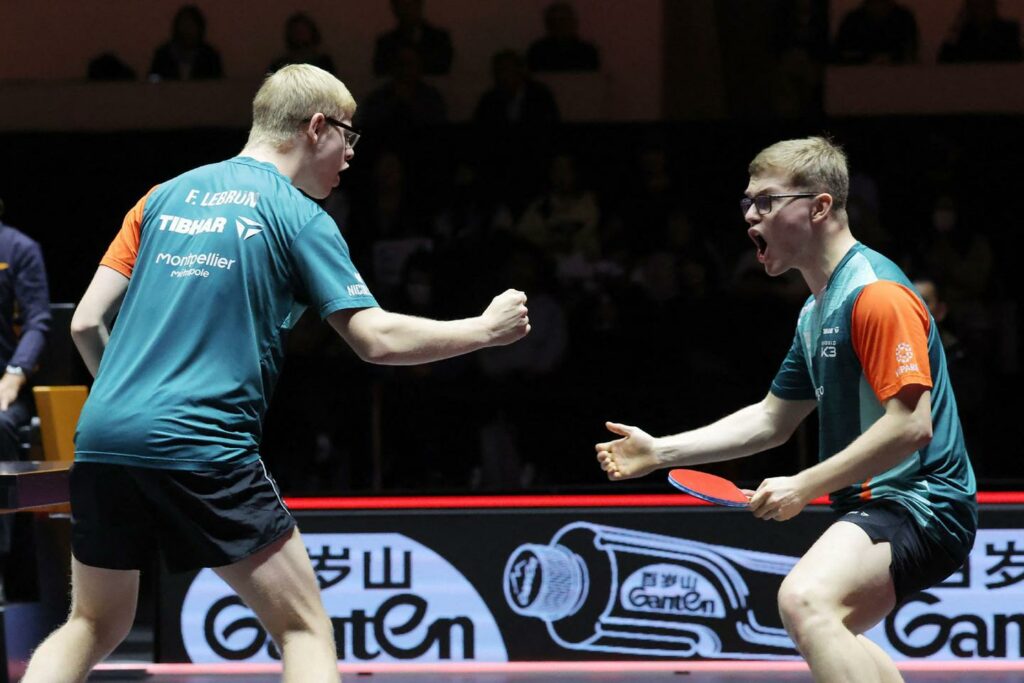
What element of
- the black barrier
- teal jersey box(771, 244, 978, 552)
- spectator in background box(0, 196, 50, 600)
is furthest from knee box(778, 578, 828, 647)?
spectator in background box(0, 196, 50, 600)

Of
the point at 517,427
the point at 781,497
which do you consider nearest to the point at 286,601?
the point at 781,497

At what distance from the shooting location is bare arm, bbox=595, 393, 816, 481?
3566 mm

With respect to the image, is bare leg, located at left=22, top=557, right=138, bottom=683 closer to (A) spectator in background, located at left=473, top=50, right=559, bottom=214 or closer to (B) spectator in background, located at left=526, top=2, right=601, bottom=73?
(A) spectator in background, located at left=473, top=50, right=559, bottom=214

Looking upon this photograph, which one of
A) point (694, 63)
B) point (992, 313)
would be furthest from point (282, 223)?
point (694, 63)

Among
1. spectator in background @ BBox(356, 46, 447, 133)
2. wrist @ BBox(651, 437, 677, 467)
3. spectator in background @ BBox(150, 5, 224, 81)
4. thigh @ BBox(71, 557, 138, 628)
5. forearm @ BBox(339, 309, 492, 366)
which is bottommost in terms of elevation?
thigh @ BBox(71, 557, 138, 628)

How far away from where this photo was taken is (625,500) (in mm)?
5395

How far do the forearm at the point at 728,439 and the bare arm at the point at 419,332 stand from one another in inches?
26.2

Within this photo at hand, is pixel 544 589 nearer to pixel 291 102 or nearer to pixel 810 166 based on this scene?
pixel 810 166

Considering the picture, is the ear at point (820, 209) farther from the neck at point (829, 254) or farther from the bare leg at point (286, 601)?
the bare leg at point (286, 601)

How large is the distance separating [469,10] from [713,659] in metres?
5.57

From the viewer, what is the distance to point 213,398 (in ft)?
9.81

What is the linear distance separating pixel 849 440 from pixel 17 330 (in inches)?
160

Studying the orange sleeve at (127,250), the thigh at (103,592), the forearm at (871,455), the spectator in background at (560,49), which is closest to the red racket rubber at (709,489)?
the forearm at (871,455)

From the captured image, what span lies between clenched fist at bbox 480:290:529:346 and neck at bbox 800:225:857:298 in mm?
719
